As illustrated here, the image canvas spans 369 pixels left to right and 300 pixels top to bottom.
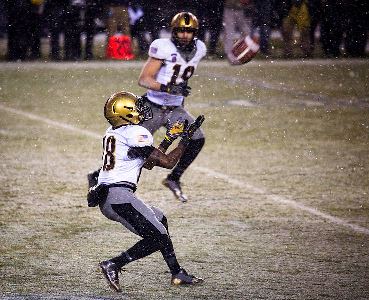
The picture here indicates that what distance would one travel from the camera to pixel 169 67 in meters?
10.7

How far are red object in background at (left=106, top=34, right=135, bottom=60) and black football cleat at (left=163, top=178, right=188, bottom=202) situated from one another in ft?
43.6

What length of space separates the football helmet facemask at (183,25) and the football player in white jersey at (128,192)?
3244mm

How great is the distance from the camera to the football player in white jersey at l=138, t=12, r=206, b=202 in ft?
34.2

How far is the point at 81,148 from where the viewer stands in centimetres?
1334

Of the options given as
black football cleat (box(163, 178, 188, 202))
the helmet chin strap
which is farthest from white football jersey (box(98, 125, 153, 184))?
the helmet chin strap

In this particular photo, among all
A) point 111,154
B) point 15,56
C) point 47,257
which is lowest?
point 15,56

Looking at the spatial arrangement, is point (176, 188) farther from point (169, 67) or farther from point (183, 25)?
point (183, 25)

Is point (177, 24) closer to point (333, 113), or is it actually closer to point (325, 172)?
point (325, 172)

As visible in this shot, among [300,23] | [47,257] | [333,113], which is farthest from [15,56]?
[47,257]

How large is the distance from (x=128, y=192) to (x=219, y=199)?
3.35 m

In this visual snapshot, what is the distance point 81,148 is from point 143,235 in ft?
20.9

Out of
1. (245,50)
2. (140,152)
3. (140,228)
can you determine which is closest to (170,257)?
(140,228)

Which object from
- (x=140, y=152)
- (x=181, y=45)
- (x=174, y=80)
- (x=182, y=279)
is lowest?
(x=182, y=279)

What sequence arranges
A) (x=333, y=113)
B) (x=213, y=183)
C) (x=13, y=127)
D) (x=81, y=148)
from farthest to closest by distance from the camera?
(x=333, y=113)
(x=13, y=127)
(x=81, y=148)
(x=213, y=183)
